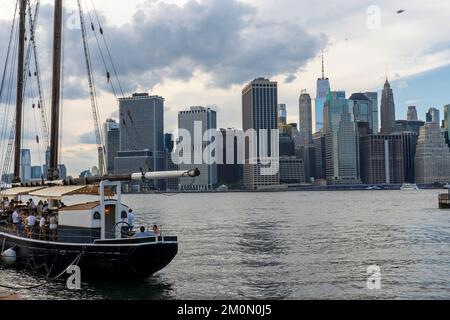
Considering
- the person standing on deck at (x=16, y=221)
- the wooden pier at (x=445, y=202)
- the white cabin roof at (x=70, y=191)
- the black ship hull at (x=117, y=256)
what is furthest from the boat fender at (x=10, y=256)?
the wooden pier at (x=445, y=202)

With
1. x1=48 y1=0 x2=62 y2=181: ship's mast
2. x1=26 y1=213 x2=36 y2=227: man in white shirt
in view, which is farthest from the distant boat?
x1=48 y1=0 x2=62 y2=181: ship's mast

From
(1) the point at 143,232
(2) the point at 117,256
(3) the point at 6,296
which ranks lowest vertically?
(3) the point at 6,296

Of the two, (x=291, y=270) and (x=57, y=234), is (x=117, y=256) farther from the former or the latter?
(x=291, y=270)

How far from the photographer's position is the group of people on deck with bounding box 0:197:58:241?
28.9 meters

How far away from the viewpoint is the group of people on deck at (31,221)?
28938 millimetres

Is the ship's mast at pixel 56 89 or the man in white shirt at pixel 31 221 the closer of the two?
the man in white shirt at pixel 31 221

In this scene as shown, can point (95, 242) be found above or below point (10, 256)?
above

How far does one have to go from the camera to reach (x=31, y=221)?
3005 centimetres

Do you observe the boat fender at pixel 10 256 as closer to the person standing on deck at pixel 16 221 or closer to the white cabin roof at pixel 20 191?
the person standing on deck at pixel 16 221

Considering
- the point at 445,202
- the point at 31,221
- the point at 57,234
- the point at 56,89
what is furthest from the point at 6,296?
the point at 445,202

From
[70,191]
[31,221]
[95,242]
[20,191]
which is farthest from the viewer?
[20,191]

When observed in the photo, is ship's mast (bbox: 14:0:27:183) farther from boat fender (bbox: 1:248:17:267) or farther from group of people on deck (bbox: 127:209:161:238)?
group of people on deck (bbox: 127:209:161:238)

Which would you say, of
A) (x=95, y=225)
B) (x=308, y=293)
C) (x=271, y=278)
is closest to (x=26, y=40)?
(x=95, y=225)
